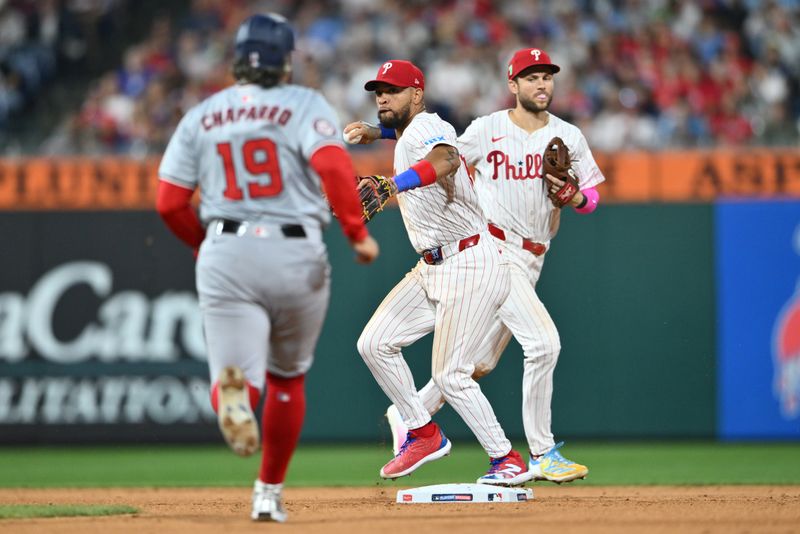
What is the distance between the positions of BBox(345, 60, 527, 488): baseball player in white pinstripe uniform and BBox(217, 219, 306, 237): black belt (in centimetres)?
135

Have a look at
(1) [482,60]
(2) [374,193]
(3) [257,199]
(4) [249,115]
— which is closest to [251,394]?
(3) [257,199]

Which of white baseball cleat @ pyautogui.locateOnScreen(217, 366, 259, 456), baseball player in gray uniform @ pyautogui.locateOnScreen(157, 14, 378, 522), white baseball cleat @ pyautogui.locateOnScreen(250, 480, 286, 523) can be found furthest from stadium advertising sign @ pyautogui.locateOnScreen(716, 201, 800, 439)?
white baseball cleat @ pyautogui.locateOnScreen(217, 366, 259, 456)

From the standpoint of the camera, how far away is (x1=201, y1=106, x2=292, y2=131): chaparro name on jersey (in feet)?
16.9

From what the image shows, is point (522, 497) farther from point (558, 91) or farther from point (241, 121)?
point (558, 91)

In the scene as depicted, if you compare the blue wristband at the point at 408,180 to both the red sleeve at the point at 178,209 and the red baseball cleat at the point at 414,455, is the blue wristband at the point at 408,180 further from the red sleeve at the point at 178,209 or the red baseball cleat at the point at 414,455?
the red baseball cleat at the point at 414,455

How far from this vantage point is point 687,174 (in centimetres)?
1148

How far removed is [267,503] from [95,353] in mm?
5763

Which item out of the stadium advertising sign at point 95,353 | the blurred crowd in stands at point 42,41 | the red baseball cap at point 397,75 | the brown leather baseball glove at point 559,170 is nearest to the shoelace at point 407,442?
the brown leather baseball glove at point 559,170

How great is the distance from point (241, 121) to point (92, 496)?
348 cm

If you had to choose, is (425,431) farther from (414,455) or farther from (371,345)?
(371,345)

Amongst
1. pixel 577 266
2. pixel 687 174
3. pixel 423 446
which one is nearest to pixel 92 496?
pixel 423 446

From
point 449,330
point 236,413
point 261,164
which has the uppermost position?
point 261,164

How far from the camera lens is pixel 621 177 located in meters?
11.4

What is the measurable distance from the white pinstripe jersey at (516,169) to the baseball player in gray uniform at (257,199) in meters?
2.09
